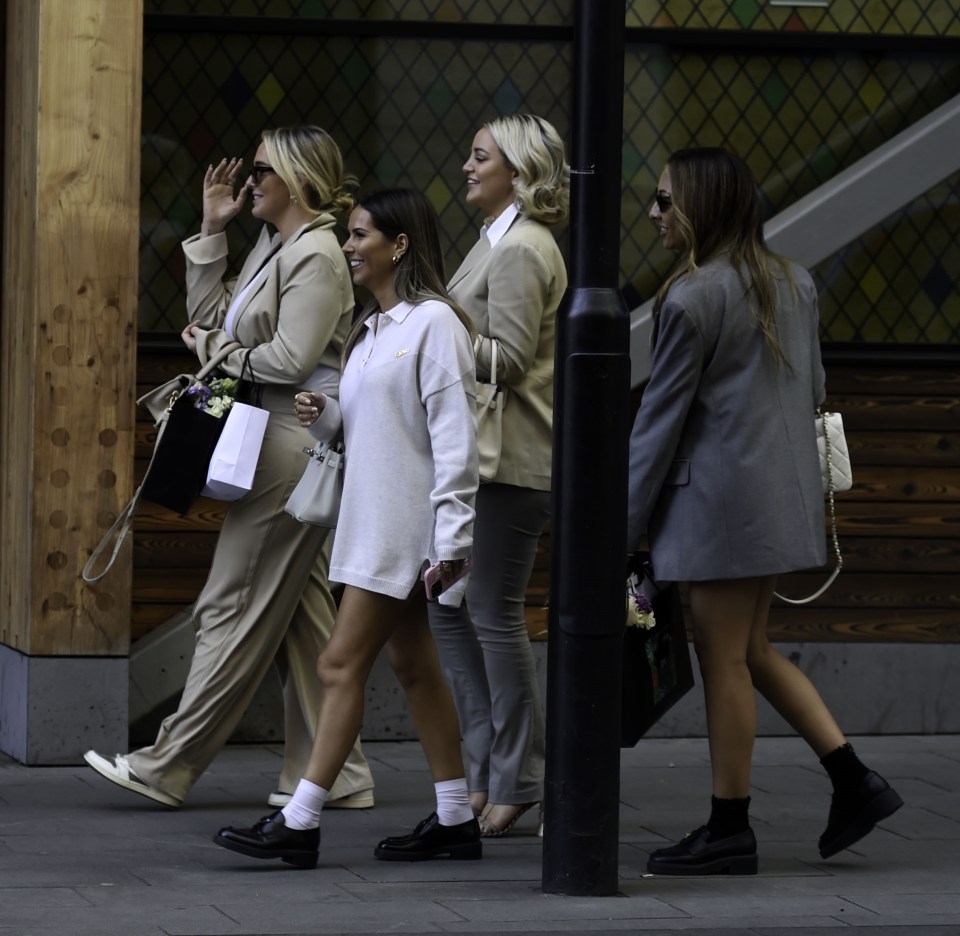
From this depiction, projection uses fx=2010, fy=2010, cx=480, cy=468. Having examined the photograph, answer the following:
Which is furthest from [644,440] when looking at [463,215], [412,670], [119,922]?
[463,215]

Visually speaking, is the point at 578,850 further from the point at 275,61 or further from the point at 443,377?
the point at 275,61

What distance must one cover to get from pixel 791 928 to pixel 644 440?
4.50ft

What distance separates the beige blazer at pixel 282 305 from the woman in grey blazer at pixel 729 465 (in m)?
1.14

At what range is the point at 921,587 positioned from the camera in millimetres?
8164

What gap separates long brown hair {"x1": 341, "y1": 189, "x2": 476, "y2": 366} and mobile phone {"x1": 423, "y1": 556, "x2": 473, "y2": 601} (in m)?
0.70

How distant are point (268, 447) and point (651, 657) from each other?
146cm

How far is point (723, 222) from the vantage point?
5.56m

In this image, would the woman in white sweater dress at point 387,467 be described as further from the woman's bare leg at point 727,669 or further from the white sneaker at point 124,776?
the white sneaker at point 124,776

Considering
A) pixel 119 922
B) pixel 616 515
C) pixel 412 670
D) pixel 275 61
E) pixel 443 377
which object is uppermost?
pixel 275 61

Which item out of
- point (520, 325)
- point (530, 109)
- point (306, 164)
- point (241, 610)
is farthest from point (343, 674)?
point (530, 109)

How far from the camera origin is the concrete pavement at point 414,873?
4.92 metres

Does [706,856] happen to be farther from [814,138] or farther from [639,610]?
[814,138]

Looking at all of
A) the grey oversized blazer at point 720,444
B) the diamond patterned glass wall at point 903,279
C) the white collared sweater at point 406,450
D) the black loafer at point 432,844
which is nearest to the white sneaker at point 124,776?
the black loafer at point 432,844

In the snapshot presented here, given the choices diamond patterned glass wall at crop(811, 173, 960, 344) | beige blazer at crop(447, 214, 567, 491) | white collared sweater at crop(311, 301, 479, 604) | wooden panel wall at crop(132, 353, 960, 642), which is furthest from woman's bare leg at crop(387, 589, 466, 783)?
diamond patterned glass wall at crop(811, 173, 960, 344)
